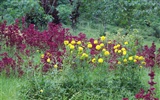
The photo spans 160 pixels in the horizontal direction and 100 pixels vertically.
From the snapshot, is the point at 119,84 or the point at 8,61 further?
the point at 8,61

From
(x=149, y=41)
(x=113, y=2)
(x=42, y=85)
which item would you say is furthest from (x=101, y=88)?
(x=149, y=41)

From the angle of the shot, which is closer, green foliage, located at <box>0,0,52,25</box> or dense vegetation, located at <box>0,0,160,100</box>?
dense vegetation, located at <box>0,0,160,100</box>

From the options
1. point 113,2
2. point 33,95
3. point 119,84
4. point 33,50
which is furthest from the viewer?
point 113,2

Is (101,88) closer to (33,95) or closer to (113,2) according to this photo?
(33,95)

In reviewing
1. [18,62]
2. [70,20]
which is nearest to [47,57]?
[18,62]

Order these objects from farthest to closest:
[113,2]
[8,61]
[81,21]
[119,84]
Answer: [81,21] < [113,2] < [8,61] < [119,84]

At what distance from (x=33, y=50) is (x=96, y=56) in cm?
155

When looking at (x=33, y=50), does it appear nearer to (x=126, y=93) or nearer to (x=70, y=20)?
(x=126, y=93)

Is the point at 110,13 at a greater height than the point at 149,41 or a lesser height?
greater

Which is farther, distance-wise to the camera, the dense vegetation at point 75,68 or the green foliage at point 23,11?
the green foliage at point 23,11

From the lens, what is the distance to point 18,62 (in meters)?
6.35

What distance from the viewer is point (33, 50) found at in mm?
7418

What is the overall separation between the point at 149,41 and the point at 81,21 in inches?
90.5

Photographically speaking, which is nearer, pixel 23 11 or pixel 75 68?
pixel 75 68
